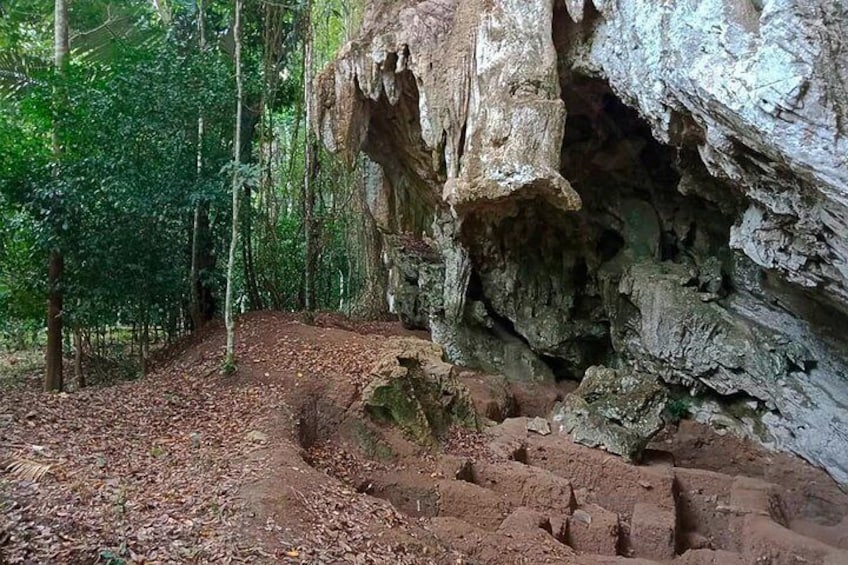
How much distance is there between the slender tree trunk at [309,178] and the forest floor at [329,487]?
3.04 m

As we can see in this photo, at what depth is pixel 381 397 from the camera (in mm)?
7184

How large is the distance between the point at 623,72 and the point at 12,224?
25.7 ft

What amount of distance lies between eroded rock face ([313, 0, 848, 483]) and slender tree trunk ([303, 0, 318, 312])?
1.30 metres

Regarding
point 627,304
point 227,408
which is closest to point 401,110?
point 627,304

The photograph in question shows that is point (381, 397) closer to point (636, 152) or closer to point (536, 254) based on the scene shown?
point (536, 254)

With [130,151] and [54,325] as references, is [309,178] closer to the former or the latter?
[130,151]

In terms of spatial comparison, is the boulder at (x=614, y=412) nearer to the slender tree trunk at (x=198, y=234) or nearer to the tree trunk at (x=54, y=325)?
the slender tree trunk at (x=198, y=234)

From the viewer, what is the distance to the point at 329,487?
18.6 ft

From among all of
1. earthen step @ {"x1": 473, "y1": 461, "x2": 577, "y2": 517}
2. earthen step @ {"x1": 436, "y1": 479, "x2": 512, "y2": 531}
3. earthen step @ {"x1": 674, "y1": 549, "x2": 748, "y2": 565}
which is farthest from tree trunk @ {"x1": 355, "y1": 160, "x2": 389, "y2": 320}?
earthen step @ {"x1": 674, "y1": 549, "x2": 748, "y2": 565}

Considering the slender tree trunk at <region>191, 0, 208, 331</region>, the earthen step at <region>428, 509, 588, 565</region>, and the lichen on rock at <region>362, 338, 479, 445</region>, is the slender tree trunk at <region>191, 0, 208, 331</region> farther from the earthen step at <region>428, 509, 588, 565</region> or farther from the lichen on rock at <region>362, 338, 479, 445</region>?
the earthen step at <region>428, 509, 588, 565</region>

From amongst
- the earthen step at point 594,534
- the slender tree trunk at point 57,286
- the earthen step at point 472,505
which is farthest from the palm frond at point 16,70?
the earthen step at point 594,534

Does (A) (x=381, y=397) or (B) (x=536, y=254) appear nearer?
(A) (x=381, y=397)

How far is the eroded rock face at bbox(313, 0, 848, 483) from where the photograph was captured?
17.4 feet

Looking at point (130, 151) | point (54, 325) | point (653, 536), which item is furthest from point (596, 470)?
point (54, 325)
